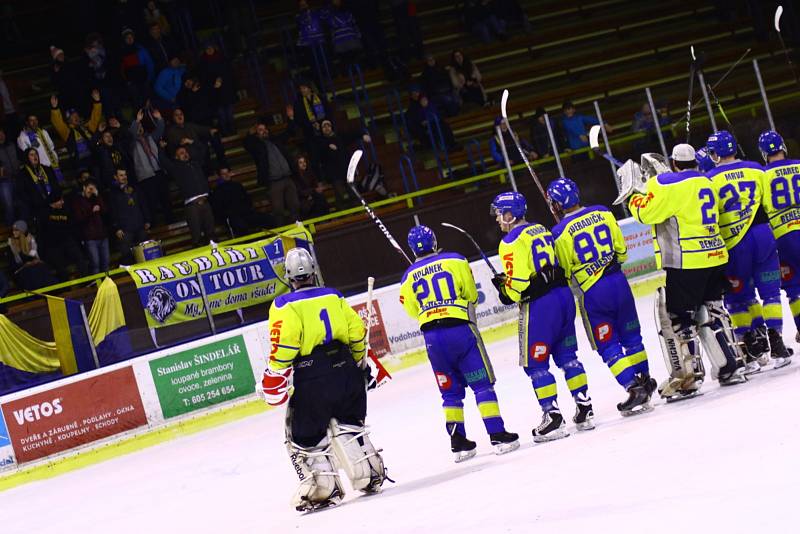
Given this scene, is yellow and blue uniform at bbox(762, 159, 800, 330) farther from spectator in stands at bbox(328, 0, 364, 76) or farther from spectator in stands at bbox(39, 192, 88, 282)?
spectator in stands at bbox(328, 0, 364, 76)

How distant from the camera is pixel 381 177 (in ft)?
56.1

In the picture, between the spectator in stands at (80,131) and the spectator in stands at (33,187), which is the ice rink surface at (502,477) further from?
the spectator in stands at (80,131)

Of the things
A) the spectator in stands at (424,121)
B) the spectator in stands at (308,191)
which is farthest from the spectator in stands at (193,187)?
the spectator in stands at (424,121)

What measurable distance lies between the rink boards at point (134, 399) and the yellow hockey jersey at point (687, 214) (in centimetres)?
582

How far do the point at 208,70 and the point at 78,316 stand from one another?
18.9 feet

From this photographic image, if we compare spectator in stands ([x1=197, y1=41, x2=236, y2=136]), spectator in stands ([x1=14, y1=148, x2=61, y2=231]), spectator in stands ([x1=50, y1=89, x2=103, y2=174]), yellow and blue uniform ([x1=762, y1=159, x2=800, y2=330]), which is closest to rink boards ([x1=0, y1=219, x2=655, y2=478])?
spectator in stands ([x1=14, y1=148, x2=61, y2=231])

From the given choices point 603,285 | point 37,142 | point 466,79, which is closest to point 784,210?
point 603,285

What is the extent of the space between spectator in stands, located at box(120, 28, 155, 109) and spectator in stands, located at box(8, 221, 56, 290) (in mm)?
3214

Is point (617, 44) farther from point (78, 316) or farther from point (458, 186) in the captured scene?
point (78, 316)

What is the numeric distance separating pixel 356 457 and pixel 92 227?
870 cm

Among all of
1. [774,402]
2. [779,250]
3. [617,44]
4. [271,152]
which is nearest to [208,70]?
[271,152]

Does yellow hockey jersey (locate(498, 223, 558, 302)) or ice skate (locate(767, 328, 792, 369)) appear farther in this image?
ice skate (locate(767, 328, 792, 369))

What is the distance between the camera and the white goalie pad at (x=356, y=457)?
7262mm

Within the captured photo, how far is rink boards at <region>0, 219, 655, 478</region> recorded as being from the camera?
12.1 m
